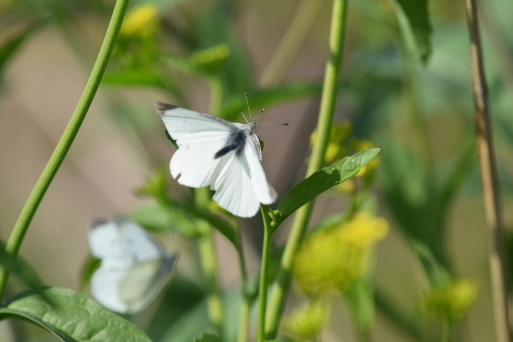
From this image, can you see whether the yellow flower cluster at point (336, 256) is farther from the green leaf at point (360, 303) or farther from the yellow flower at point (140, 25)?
the yellow flower at point (140, 25)

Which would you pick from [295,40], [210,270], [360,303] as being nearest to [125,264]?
[210,270]

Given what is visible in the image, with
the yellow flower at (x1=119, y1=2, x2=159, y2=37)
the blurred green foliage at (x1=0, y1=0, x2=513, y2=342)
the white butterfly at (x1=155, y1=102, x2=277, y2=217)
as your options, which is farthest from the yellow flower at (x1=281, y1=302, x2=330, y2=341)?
the yellow flower at (x1=119, y1=2, x2=159, y2=37)

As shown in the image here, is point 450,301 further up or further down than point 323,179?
further down

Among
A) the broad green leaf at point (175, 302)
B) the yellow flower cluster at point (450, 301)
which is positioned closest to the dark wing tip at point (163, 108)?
the yellow flower cluster at point (450, 301)

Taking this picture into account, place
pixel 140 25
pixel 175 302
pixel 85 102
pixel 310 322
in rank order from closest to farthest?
pixel 85 102 < pixel 310 322 < pixel 140 25 < pixel 175 302

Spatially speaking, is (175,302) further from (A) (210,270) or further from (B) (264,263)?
(B) (264,263)

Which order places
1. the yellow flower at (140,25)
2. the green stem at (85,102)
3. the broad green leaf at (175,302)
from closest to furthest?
1. the green stem at (85,102)
2. the yellow flower at (140,25)
3. the broad green leaf at (175,302)
